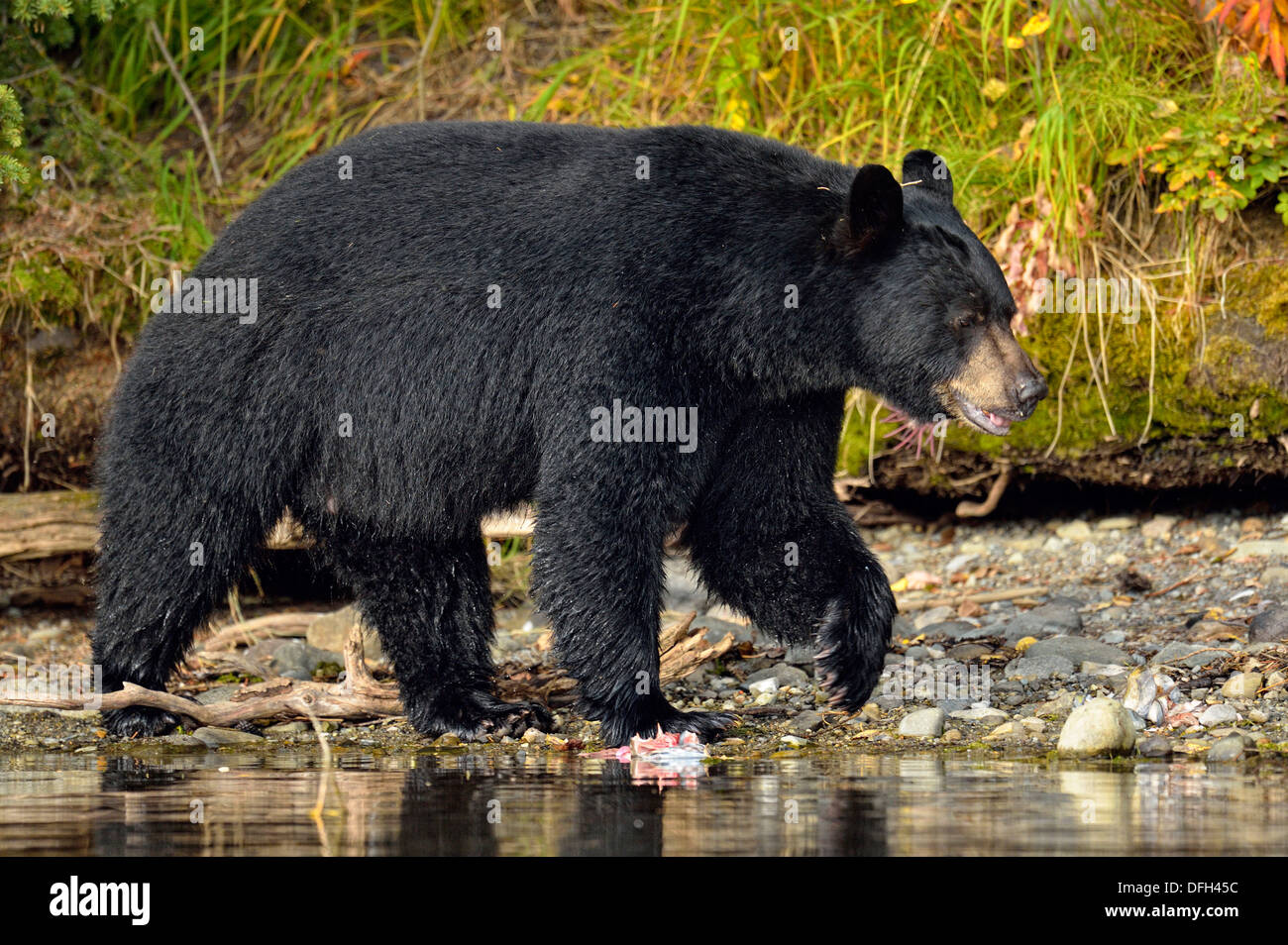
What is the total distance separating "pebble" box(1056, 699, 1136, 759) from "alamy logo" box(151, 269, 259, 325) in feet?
9.84

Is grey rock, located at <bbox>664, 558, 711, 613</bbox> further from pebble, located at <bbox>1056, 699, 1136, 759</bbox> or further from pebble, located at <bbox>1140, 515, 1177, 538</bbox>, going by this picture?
pebble, located at <bbox>1056, 699, 1136, 759</bbox>

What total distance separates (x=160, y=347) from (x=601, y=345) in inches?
63.8

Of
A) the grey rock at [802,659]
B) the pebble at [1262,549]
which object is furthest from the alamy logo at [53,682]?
the pebble at [1262,549]

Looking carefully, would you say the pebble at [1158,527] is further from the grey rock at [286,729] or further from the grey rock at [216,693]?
the grey rock at [216,693]

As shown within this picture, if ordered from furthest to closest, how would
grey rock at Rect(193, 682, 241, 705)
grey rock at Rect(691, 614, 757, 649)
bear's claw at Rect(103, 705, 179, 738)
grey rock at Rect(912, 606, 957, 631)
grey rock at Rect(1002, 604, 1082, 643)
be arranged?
grey rock at Rect(912, 606, 957, 631) → grey rock at Rect(691, 614, 757, 649) → grey rock at Rect(1002, 604, 1082, 643) → grey rock at Rect(193, 682, 241, 705) → bear's claw at Rect(103, 705, 179, 738)

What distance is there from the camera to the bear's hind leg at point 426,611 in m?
6.02

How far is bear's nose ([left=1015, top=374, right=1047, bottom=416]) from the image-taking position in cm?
536

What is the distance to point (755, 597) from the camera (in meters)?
5.79

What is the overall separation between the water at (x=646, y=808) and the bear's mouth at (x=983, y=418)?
1.12 meters

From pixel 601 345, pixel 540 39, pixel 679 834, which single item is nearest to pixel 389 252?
pixel 601 345

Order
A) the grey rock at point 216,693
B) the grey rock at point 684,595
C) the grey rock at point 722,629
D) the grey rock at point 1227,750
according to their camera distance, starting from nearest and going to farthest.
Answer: the grey rock at point 1227,750 → the grey rock at point 216,693 → the grey rock at point 722,629 → the grey rock at point 684,595
